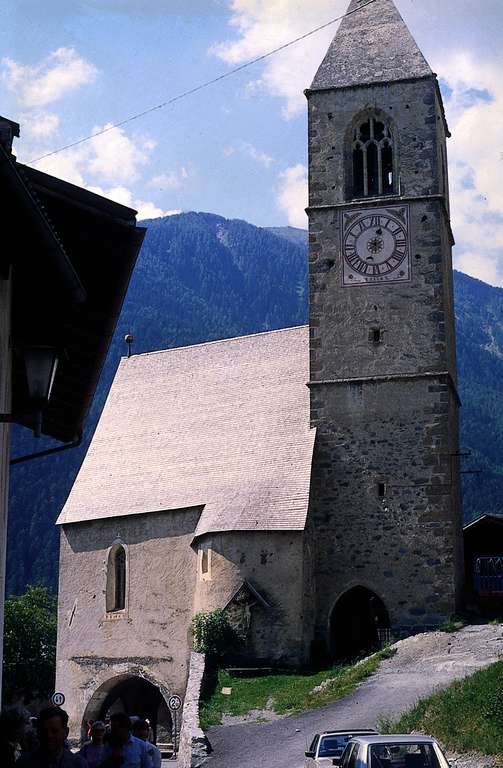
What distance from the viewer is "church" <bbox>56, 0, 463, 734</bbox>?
106ft

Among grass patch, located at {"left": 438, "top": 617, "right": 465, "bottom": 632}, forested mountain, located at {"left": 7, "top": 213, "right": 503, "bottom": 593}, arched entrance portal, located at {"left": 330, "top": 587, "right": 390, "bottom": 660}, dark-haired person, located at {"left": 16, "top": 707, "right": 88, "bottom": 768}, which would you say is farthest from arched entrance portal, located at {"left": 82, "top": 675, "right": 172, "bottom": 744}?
forested mountain, located at {"left": 7, "top": 213, "right": 503, "bottom": 593}

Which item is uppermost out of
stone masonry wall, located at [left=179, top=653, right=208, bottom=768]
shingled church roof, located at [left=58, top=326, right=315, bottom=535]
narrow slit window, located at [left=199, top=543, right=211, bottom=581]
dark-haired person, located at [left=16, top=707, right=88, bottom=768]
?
shingled church roof, located at [left=58, top=326, right=315, bottom=535]

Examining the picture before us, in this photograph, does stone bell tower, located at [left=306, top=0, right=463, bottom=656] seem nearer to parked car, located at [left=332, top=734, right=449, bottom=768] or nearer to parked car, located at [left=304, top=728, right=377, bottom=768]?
parked car, located at [left=304, top=728, right=377, bottom=768]

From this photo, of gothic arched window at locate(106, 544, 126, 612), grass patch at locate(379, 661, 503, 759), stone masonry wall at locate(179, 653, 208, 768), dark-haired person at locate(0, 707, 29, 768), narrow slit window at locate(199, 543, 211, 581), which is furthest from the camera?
gothic arched window at locate(106, 544, 126, 612)

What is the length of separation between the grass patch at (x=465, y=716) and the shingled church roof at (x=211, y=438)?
9405mm

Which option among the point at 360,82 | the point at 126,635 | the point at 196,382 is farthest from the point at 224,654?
the point at 360,82

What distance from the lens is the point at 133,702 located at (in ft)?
121

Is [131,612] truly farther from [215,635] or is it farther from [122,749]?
[122,749]

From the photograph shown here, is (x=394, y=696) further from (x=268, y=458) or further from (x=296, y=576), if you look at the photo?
(x=268, y=458)

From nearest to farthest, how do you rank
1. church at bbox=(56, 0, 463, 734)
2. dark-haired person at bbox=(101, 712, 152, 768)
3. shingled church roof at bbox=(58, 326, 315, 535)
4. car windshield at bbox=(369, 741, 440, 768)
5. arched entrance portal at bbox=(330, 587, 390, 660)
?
1. dark-haired person at bbox=(101, 712, 152, 768)
2. car windshield at bbox=(369, 741, 440, 768)
3. church at bbox=(56, 0, 463, 734)
4. arched entrance portal at bbox=(330, 587, 390, 660)
5. shingled church roof at bbox=(58, 326, 315, 535)

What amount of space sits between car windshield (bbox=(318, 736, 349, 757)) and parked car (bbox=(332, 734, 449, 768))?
5.01m

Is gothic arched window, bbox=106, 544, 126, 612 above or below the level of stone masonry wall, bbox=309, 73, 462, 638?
below

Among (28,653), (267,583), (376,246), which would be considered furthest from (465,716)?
(28,653)

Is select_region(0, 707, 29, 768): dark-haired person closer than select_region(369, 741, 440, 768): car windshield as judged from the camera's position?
Yes
